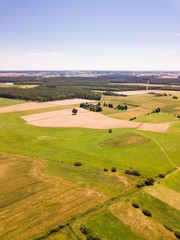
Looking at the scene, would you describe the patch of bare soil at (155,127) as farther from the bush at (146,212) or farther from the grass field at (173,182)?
the bush at (146,212)

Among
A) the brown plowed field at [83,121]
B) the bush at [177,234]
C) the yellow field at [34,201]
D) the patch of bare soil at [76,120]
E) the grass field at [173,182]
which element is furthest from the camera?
the patch of bare soil at [76,120]

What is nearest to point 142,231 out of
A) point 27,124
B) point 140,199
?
point 140,199

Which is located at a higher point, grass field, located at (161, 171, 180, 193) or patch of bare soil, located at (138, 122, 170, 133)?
patch of bare soil, located at (138, 122, 170, 133)

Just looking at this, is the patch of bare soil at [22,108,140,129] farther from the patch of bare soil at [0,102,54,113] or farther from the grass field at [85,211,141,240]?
the grass field at [85,211,141,240]

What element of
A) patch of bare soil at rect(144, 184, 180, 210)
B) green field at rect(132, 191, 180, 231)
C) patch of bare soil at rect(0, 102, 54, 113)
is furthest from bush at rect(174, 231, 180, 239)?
patch of bare soil at rect(0, 102, 54, 113)

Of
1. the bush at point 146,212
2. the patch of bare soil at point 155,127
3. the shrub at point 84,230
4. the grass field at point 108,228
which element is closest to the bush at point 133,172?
A: the bush at point 146,212

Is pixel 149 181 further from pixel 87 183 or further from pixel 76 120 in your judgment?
pixel 76 120

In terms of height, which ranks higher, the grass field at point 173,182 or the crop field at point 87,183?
the crop field at point 87,183
